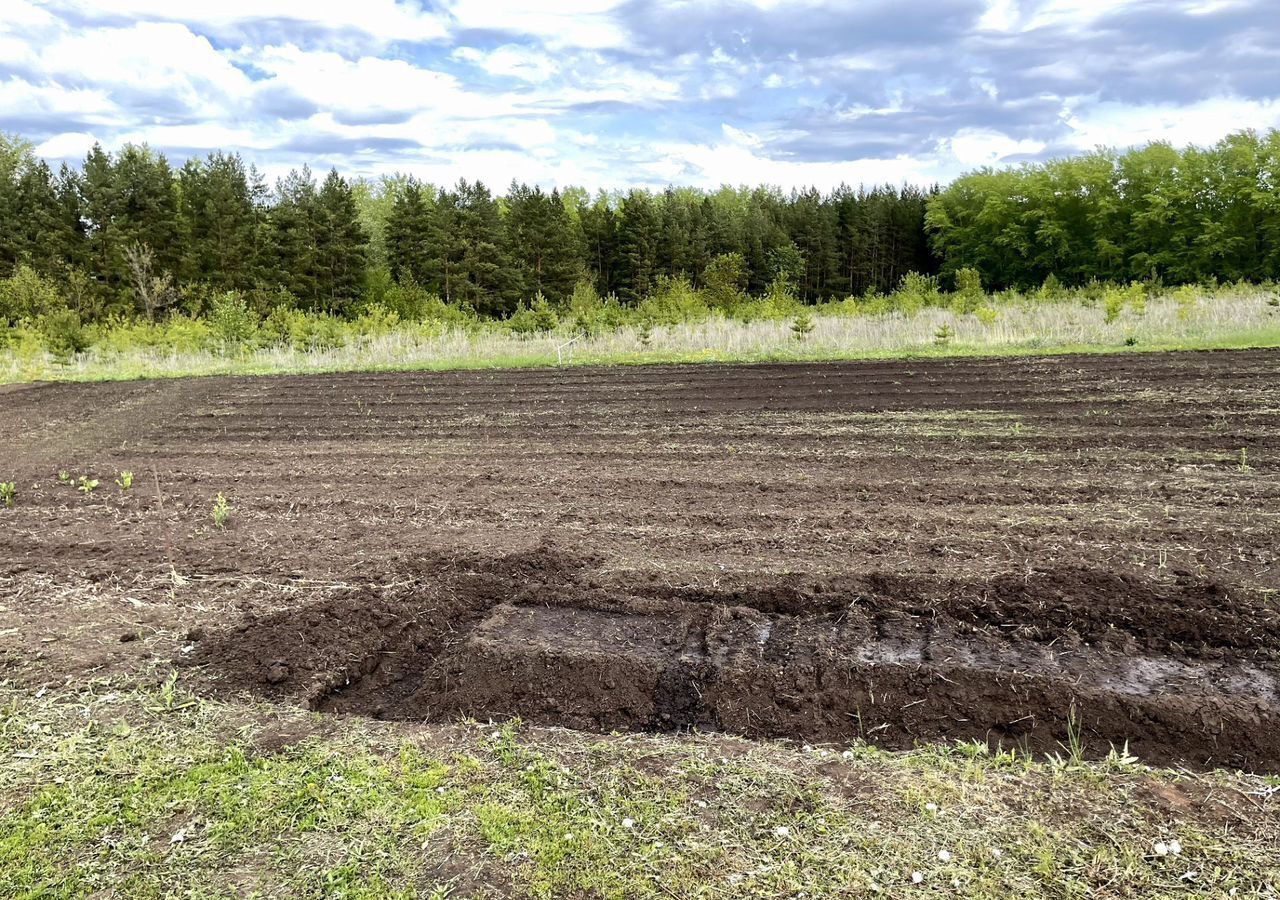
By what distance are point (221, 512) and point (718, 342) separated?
45.5 ft

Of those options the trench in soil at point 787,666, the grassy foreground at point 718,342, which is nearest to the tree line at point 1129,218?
the grassy foreground at point 718,342

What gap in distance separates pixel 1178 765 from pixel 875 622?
1.58 meters

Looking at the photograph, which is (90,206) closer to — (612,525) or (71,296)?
(71,296)

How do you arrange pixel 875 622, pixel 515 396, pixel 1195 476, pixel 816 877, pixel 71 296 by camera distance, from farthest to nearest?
pixel 71 296, pixel 515 396, pixel 1195 476, pixel 875 622, pixel 816 877

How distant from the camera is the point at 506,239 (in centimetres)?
3859

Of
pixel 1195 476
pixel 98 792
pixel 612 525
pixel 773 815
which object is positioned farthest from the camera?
pixel 1195 476

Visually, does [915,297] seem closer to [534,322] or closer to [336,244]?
[534,322]

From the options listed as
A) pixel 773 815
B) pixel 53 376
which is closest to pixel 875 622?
pixel 773 815

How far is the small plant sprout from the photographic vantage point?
275 inches

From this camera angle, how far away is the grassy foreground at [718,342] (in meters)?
18.2

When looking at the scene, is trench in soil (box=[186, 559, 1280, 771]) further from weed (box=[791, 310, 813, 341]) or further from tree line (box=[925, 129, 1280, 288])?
tree line (box=[925, 129, 1280, 288])

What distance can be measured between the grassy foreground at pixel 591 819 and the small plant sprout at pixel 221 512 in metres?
3.28

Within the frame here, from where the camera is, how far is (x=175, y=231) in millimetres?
36438

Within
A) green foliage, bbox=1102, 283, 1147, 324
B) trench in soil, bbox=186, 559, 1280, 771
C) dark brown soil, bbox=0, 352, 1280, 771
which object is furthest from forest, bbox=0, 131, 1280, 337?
trench in soil, bbox=186, 559, 1280, 771
